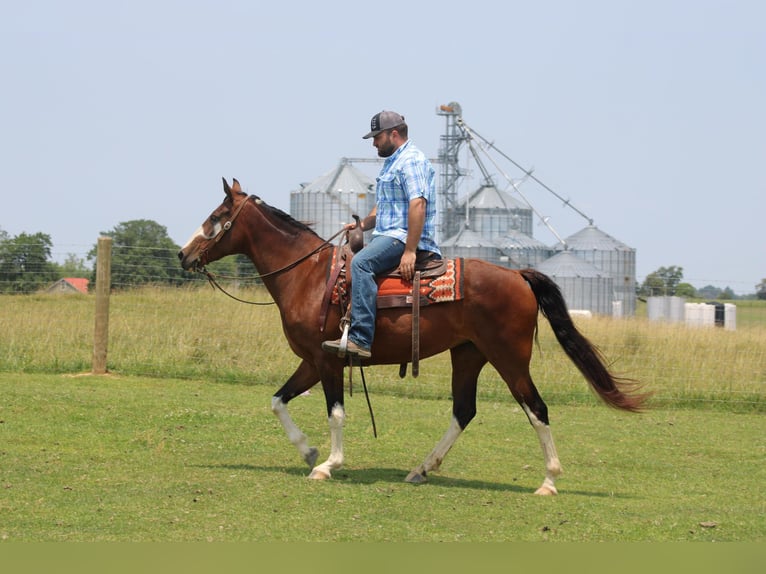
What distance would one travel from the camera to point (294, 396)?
9023 millimetres

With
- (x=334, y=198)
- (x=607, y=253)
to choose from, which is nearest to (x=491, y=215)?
(x=607, y=253)

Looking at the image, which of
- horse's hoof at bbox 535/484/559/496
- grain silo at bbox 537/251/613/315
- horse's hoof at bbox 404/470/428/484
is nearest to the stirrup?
horse's hoof at bbox 404/470/428/484

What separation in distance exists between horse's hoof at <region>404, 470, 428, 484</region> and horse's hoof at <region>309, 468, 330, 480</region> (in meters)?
0.68

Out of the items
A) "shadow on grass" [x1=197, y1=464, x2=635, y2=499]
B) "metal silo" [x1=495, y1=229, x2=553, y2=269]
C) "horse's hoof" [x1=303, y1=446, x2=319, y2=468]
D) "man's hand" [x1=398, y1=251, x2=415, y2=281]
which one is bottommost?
"shadow on grass" [x1=197, y1=464, x2=635, y2=499]

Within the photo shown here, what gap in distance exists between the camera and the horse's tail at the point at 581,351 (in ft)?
28.7

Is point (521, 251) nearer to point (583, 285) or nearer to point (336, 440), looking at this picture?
point (583, 285)

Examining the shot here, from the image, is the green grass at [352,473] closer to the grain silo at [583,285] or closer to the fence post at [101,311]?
the fence post at [101,311]

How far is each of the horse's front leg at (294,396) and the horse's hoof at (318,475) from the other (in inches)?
16.5

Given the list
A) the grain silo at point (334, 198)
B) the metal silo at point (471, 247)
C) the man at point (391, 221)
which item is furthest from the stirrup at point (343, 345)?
the metal silo at point (471, 247)

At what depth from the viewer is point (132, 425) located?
10906 mm

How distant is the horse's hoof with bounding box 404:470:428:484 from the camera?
869 cm

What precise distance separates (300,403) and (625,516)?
6.58 meters

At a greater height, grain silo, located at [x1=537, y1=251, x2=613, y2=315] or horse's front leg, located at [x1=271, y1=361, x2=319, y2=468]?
grain silo, located at [x1=537, y1=251, x2=613, y2=315]

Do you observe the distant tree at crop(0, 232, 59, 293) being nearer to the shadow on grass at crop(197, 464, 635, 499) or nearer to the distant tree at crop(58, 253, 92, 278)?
the distant tree at crop(58, 253, 92, 278)
